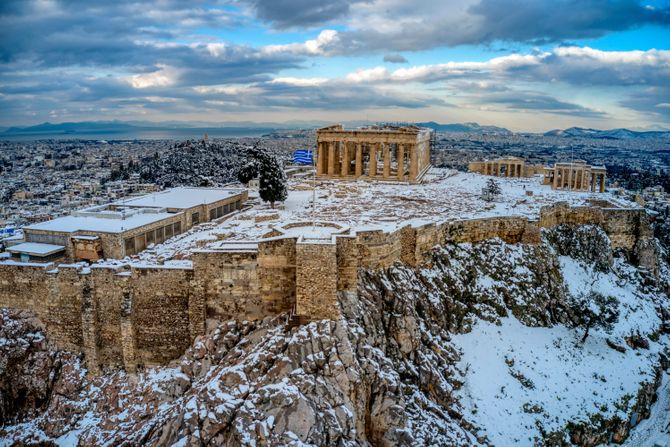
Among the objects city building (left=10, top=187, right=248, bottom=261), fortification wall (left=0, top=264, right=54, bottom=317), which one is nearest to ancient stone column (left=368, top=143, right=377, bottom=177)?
city building (left=10, top=187, right=248, bottom=261)

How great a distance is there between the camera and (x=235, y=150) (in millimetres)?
109625

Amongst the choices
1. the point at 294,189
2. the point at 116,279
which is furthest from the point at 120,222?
the point at 294,189

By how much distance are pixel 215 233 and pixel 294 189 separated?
1827cm

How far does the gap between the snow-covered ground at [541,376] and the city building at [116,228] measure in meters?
17.1

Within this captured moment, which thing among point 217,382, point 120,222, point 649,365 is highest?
point 120,222

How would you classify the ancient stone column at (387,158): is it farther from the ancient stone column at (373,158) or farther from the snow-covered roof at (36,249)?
the snow-covered roof at (36,249)

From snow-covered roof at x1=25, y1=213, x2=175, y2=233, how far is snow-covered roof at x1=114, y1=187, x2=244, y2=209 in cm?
290

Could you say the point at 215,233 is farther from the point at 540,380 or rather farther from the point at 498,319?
the point at 540,380

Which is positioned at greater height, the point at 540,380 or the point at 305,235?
the point at 305,235

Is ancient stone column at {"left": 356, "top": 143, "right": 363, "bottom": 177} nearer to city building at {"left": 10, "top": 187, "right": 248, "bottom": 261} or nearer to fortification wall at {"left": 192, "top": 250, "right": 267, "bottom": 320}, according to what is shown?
city building at {"left": 10, "top": 187, "right": 248, "bottom": 261}

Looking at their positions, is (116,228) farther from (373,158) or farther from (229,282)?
(373,158)

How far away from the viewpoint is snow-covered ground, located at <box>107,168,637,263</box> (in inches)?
1069

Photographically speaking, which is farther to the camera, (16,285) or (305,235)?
(16,285)

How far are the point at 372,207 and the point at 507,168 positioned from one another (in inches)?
1349
